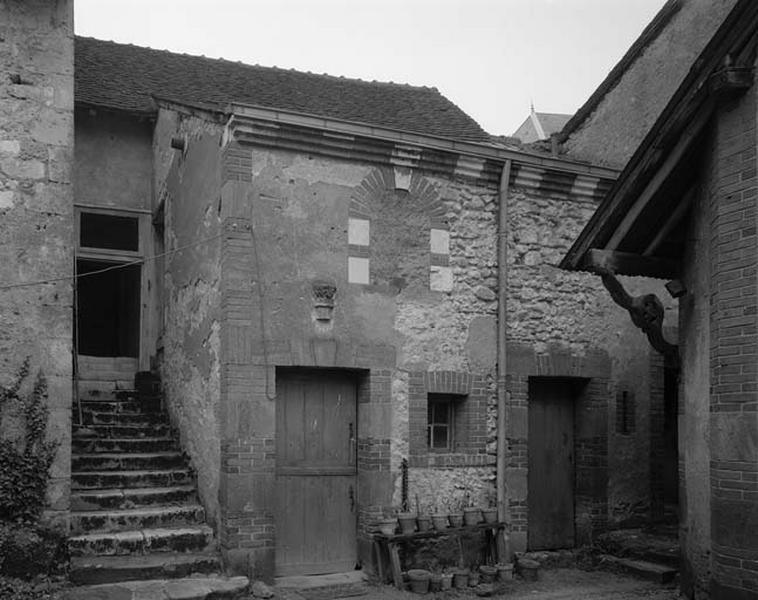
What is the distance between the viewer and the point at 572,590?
30.0ft

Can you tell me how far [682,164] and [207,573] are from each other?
A: 5720 mm

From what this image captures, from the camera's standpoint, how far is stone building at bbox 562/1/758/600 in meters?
6.55

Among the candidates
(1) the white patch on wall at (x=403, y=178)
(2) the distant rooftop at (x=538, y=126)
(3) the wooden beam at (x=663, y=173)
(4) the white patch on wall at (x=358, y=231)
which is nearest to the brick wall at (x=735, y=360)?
(3) the wooden beam at (x=663, y=173)

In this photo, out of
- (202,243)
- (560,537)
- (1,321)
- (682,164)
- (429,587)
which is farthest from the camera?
(560,537)

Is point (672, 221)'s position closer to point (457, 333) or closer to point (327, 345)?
point (457, 333)

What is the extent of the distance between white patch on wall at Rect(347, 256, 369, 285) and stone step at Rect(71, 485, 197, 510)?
288 centimetres

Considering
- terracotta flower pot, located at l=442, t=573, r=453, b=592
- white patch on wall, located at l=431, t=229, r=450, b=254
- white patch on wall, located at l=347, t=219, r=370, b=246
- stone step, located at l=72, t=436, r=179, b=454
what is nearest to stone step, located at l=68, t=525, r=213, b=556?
stone step, located at l=72, t=436, r=179, b=454

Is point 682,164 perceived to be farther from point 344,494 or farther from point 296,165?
point 344,494

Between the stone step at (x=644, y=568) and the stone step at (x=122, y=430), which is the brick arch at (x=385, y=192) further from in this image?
the stone step at (x=644, y=568)

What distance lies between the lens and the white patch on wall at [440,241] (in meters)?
9.90

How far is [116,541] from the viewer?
8.55 metres

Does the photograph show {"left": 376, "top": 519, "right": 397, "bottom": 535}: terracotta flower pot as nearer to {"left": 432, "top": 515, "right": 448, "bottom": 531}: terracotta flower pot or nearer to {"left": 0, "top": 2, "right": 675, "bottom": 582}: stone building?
{"left": 0, "top": 2, "right": 675, "bottom": 582}: stone building

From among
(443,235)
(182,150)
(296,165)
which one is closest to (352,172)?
(296,165)

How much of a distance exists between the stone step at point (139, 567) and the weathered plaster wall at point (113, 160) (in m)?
6.14
